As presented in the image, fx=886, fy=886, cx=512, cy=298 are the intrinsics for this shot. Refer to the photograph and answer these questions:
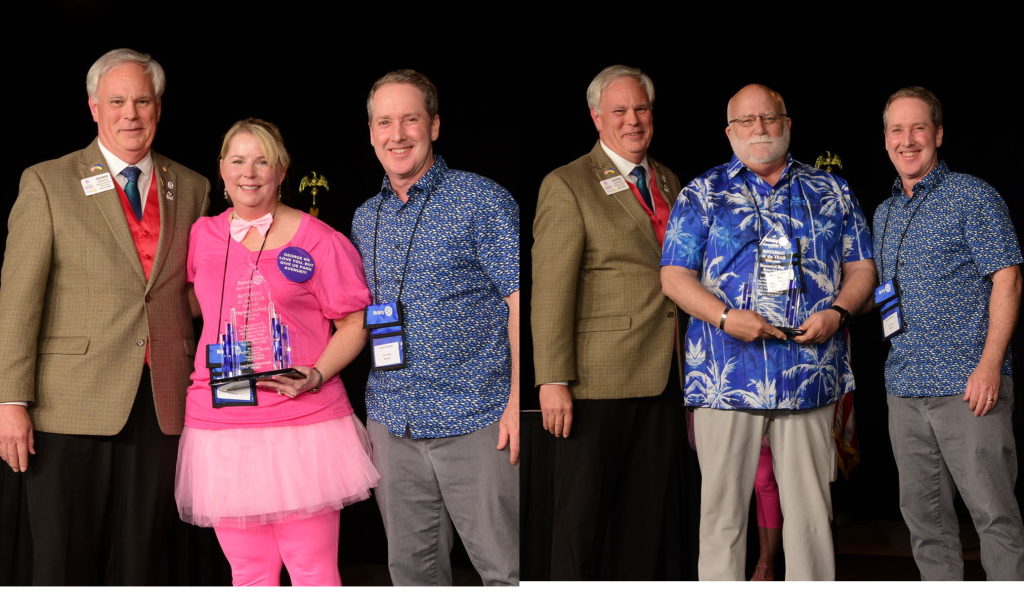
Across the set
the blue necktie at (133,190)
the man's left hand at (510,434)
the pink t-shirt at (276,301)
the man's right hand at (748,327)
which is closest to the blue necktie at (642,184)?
the man's right hand at (748,327)

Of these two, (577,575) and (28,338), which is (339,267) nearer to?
(28,338)

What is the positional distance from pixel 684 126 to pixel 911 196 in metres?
0.86

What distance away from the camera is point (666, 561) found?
3018 mm

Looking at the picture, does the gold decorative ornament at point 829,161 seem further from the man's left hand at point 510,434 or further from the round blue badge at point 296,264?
the round blue badge at point 296,264

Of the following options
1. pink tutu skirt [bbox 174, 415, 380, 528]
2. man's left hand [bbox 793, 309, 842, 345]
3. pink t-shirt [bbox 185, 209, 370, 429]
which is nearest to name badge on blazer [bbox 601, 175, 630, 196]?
man's left hand [bbox 793, 309, 842, 345]

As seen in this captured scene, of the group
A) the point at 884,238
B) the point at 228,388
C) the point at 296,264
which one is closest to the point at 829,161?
the point at 884,238

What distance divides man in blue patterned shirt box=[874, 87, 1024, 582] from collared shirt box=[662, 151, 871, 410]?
30 cm

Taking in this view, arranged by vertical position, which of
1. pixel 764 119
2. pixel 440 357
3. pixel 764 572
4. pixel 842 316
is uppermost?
pixel 764 119

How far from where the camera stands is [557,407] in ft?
9.36

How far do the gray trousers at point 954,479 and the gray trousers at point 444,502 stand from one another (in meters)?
1.39

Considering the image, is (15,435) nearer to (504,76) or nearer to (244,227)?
(244,227)

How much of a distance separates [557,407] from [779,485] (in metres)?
0.72

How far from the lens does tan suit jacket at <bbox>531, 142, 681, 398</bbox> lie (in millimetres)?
2850

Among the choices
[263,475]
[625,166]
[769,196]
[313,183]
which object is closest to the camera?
[263,475]
